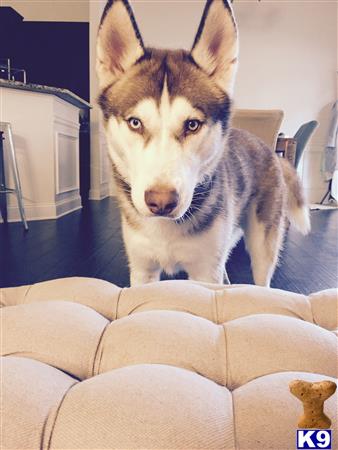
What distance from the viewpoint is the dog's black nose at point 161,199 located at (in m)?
0.80

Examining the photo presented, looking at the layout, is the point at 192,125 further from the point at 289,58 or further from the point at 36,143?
the point at 289,58

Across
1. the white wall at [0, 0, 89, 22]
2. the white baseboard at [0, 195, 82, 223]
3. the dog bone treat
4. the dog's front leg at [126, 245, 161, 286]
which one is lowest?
the white baseboard at [0, 195, 82, 223]

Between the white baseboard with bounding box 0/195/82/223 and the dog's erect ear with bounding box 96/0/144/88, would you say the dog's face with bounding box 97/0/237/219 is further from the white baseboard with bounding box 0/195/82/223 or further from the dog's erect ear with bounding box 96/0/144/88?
the white baseboard with bounding box 0/195/82/223

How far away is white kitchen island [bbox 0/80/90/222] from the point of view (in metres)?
3.50

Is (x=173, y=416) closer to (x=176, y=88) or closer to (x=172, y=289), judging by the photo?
(x=172, y=289)

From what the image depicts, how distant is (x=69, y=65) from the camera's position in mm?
6188

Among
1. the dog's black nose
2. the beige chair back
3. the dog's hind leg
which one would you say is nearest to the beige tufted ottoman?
the dog's black nose

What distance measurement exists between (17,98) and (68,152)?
0.84 meters

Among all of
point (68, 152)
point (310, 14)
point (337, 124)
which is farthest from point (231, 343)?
point (310, 14)

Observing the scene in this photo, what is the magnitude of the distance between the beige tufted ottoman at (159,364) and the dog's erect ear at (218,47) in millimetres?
636

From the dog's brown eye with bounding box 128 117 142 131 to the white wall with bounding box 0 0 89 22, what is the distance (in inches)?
234

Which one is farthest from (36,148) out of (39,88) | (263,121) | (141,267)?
(141,267)

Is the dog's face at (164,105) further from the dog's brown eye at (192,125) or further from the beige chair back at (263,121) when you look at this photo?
the beige chair back at (263,121)

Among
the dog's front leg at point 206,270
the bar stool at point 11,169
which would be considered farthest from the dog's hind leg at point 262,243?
the bar stool at point 11,169
